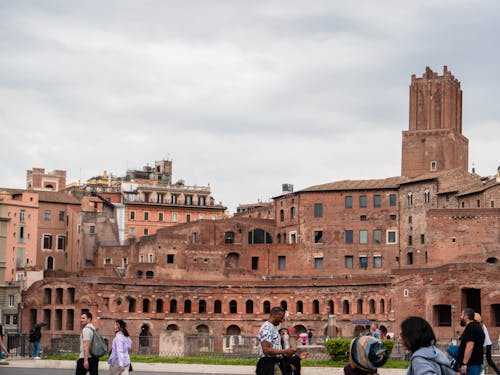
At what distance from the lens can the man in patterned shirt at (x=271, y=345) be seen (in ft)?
48.7

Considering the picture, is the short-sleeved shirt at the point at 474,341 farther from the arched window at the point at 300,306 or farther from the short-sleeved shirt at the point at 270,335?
the arched window at the point at 300,306

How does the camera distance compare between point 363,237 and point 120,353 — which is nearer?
point 120,353

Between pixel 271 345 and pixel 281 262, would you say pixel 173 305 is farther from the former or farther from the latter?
pixel 271 345

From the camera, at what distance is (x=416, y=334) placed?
9.31m

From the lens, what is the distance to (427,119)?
9506 centimetres

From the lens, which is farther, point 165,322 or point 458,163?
point 458,163

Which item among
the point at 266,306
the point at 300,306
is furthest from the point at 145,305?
the point at 300,306

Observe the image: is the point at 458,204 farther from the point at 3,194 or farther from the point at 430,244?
the point at 3,194

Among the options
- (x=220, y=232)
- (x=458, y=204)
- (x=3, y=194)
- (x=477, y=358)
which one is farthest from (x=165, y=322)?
(x=477, y=358)

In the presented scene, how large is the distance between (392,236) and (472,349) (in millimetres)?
70158

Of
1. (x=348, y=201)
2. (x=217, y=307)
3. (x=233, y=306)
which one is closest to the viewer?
(x=233, y=306)

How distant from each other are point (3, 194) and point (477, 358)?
7561 cm

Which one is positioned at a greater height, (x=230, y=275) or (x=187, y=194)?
(x=187, y=194)

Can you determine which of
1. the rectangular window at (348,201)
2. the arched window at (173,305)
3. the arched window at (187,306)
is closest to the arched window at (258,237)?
the rectangular window at (348,201)
